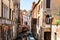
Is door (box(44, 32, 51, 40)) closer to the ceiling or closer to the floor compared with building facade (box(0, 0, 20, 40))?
closer to the floor

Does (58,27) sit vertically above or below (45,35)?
above

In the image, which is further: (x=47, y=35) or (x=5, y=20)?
(x=47, y=35)

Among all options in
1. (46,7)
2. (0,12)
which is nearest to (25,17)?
(46,7)

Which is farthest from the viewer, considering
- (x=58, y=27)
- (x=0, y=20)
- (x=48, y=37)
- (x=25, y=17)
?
(x=25, y=17)

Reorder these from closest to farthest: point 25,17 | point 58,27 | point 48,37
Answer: point 58,27 → point 48,37 → point 25,17

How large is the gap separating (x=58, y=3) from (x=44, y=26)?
4285 mm

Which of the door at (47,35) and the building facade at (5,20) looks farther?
the door at (47,35)

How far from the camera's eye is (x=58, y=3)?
93.8 ft

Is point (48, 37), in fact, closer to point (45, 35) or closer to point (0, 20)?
point (45, 35)

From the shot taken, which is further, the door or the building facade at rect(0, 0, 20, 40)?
the door

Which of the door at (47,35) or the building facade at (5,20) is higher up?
the building facade at (5,20)

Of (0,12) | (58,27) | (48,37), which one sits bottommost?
(48,37)

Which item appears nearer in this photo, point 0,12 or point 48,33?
point 0,12

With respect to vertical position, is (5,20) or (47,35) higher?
(5,20)
